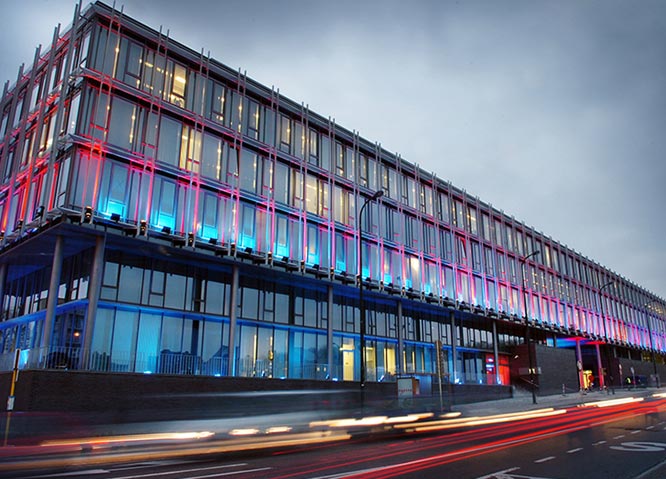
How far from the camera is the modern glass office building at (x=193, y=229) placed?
88.4ft

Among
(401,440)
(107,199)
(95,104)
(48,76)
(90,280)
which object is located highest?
(48,76)

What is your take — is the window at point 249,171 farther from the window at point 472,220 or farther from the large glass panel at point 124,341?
the window at point 472,220

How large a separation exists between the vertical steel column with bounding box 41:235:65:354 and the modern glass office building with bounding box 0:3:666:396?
0.07 meters

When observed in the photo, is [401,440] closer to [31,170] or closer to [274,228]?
[274,228]

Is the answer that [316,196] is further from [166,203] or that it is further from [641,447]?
[641,447]

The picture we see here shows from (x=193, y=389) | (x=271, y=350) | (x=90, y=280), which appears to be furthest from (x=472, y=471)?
(x=271, y=350)

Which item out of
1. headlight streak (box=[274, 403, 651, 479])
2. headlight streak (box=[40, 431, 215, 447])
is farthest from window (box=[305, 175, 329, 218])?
headlight streak (box=[40, 431, 215, 447])

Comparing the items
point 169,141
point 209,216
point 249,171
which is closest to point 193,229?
point 209,216

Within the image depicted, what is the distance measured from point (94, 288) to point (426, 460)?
63.4ft

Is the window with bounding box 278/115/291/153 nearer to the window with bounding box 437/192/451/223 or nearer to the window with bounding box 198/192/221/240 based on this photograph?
the window with bounding box 198/192/221/240

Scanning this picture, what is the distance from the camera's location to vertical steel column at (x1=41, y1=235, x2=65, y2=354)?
2431 centimetres

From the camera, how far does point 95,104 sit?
27.5 m

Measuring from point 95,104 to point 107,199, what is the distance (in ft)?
16.7

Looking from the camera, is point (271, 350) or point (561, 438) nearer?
point (561, 438)
